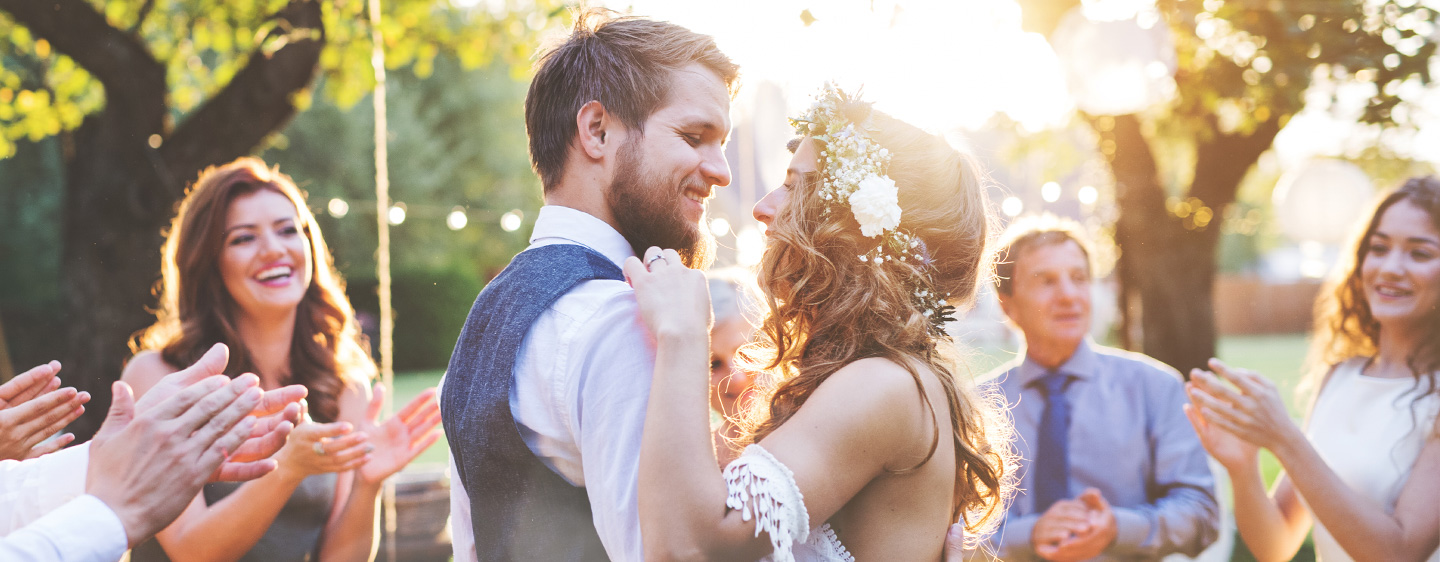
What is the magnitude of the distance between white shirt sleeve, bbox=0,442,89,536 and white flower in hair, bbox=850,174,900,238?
5.53ft

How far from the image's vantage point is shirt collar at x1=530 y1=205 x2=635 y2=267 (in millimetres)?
1774

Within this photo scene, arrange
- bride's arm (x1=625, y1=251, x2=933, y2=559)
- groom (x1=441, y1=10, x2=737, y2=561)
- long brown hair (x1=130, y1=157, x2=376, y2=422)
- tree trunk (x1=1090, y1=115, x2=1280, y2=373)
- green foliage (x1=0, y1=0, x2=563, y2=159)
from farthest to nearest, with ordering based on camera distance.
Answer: tree trunk (x1=1090, y1=115, x2=1280, y2=373) → green foliage (x1=0, y1=0, x2=563, y2=159) → long brown hair (x1=130, y1=157, x2=376, y2=422) → groom (x1=441, y1=10, x2=737, y2=561) → bride's arm (x1=625, y1=251, x2=933, y2=559)

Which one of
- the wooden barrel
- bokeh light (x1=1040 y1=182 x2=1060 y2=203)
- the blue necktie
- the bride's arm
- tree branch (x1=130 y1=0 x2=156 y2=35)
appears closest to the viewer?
the bride's arm

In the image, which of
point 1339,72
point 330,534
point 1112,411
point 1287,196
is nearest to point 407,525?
point 330,534

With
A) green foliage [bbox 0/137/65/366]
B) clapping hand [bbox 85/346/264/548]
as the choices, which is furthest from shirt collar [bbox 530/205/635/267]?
green foliage [bbox 0/137/65/366]

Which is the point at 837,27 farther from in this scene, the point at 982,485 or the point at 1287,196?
the point at 1287,196

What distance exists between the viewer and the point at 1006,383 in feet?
12.0

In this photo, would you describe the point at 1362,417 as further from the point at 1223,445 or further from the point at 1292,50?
the point at 1292,50

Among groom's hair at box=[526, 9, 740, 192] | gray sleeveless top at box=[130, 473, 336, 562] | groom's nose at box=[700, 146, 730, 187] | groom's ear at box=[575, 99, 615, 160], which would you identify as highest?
groom's hair at box=[526, 9, 740, 192]

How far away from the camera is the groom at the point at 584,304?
1.52 meters

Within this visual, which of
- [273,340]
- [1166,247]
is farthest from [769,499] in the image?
[1166,247]

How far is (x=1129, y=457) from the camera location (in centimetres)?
332

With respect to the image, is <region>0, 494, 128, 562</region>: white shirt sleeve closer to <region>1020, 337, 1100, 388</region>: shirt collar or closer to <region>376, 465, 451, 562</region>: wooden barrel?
<region>1020, 337, 1100, 388</region>: shirt collar

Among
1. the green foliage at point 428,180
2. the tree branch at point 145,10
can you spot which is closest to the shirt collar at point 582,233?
the tree branch at point 145,10
